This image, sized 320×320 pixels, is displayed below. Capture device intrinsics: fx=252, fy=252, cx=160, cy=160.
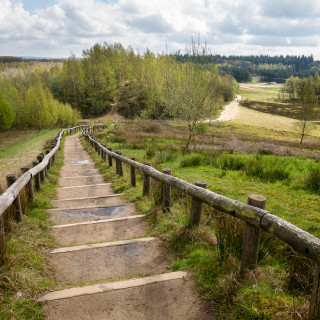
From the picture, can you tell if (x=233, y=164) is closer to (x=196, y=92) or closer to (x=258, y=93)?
(x=196, y=92)

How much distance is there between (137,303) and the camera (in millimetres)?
2879

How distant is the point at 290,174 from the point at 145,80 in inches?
2500

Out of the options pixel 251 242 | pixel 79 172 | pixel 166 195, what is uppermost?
pixel 251 242

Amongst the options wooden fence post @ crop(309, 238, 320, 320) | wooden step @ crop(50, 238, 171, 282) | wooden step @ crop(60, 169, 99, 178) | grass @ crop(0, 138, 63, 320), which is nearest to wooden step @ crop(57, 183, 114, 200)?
wooden step @ crop(60, 169, 99, 178)

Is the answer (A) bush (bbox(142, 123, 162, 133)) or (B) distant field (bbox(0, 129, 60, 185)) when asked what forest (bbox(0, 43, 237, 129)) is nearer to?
(A) bush (bbox(142, 123, 162, 133))

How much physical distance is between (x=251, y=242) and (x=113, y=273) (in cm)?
197

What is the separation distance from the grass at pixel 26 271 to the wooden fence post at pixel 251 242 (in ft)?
7.55

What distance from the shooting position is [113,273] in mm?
3578

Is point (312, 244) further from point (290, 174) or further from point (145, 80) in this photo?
point (145, 80)

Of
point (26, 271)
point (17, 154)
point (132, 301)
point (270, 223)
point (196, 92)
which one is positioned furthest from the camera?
point (196, 92)

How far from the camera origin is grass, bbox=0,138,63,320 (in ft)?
8.85

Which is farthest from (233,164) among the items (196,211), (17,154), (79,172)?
(17,154)

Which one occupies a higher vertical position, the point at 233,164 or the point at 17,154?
the point at 233,164

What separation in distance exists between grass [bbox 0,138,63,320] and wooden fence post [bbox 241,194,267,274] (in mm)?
2301
